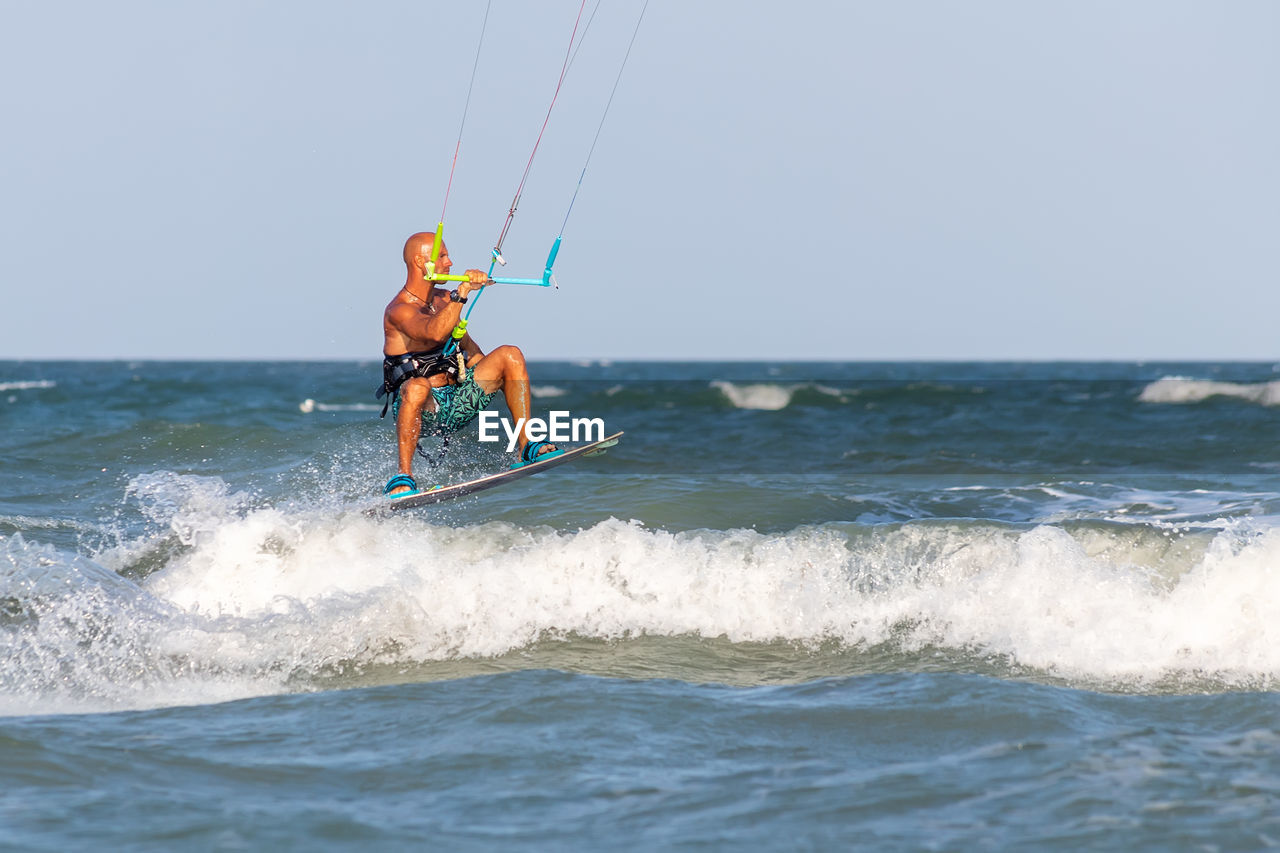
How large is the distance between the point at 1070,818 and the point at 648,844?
153cm

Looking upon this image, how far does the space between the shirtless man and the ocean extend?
98cm

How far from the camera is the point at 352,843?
407 centimetres

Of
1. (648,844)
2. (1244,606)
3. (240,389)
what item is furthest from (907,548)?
(240,389)

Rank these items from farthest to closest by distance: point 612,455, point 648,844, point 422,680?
point 612,455 < point 422,680 < point 648,844

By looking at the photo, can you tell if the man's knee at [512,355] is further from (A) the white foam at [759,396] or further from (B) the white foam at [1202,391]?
(B) the white foam at [1202,391]

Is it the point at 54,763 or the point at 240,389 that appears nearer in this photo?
the point at 54,763

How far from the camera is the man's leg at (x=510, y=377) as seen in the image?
26.4 feet

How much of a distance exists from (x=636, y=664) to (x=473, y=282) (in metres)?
2.50

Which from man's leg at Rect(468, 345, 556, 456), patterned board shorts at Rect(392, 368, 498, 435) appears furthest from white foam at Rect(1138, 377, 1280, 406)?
patterned board shorts at Rect(392, 368, 498, 435)

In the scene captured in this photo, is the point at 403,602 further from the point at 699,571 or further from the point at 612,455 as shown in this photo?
the point at 612,455

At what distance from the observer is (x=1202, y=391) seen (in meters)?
31.7

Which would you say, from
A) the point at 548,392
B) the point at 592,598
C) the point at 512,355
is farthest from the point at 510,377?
the point at 548,392

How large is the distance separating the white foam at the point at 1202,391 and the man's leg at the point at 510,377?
24108 mm

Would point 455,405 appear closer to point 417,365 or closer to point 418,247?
point 417,365
